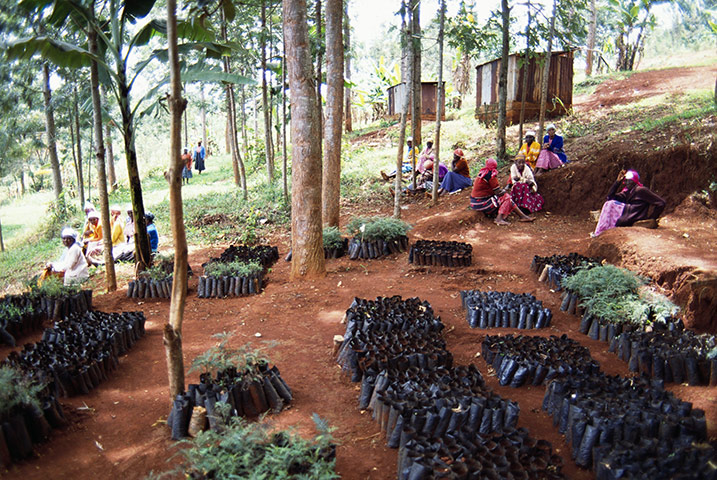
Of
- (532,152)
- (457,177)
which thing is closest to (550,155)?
(532,152)

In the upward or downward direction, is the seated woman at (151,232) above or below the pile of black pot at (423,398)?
above

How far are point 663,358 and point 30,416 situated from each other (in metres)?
5.44

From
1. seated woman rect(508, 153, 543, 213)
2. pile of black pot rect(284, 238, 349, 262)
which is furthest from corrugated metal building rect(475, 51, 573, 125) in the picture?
pile of black pot rect(284, 238, 349, 262)

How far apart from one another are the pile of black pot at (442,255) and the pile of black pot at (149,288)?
4.17m

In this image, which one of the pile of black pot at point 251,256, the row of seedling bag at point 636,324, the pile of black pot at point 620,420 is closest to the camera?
the pile of black pot at point 620,420

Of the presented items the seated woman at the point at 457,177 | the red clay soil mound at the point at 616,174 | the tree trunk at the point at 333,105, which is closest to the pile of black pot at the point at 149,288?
the tree trunk at the point at 333,105

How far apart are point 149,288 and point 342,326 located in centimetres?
359

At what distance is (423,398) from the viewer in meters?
4.02

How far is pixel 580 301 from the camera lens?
6551mm

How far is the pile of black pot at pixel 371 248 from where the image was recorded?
373 inches

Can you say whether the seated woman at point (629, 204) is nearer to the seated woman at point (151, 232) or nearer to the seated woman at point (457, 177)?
the seated woman at point (457, 177)

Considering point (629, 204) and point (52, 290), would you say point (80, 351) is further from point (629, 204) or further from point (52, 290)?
point (629, 204)

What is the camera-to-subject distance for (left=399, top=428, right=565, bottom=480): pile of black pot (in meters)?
3.07

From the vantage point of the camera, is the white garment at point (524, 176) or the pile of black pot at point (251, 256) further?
the white garment at point (524, 176)
